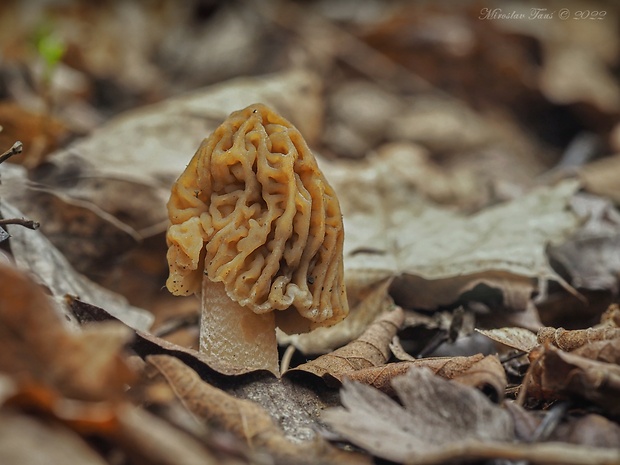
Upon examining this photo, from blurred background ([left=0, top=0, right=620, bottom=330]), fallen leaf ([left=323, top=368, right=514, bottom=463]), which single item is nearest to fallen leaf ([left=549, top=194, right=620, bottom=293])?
blurred background ([left=0, top=0, right=620, bottom=330])

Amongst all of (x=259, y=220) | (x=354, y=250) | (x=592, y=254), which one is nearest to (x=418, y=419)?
(x=259, y=220)

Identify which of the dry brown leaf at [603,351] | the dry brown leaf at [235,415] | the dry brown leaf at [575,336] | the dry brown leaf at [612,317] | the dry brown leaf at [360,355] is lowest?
the dry brown leaf at [360,355]

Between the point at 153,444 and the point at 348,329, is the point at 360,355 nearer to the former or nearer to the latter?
the point at 348,329

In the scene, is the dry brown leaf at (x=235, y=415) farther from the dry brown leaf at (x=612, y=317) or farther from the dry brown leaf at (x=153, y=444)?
the dry brown leaf at (x=612, y=317)

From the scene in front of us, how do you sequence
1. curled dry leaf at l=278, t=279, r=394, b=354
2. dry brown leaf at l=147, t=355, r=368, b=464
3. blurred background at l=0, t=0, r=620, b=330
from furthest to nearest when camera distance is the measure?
blurred background at l=0, t=0, r=620, b=330
curled dry leaf at l=278, t=279, r=394, b=354
dry brown leaf at l=147, t=355, r=368, b=464

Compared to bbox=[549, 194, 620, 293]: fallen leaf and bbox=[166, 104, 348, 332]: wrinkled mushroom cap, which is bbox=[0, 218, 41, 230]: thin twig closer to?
bbox=[166, 104, 348, 332]: wrinkled mushroom cap

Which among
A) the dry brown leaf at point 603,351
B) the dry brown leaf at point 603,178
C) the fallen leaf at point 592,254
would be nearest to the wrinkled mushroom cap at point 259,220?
the dry brown leaf at point 603,351

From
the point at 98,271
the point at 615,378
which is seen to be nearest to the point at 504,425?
the point at 615,378
